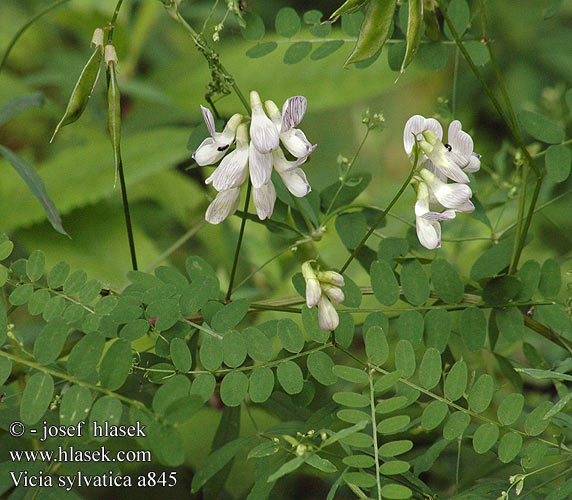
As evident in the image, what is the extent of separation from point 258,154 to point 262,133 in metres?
0.02

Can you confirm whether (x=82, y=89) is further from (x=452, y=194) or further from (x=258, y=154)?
(x=452, y=194)

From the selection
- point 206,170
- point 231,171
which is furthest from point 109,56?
point 206,170

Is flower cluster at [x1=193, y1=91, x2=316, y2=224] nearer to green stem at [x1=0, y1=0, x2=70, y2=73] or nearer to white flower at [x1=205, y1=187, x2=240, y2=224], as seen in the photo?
white flower at [x1=205, y1=187, x2=240, y2=224]

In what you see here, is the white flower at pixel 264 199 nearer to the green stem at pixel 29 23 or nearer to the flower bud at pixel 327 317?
the flower bud at pixel 327 317

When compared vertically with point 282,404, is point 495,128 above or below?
below

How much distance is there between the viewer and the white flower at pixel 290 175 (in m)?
0.50

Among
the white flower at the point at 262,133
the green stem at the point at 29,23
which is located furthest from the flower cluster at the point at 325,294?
the green stem at the point at 29,23

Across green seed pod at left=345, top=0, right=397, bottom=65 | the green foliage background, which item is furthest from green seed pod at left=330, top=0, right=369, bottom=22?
the green foliage background

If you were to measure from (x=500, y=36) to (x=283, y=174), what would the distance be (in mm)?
1364

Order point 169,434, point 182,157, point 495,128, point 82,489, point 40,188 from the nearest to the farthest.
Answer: point 169,434
point 40,188
point 82,489
point 182,157
point 495,128

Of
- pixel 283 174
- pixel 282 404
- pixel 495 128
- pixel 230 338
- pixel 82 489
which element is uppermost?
pixel 283 174

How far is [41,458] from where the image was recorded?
51cm

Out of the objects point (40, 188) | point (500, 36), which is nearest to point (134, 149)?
point (40, 188)

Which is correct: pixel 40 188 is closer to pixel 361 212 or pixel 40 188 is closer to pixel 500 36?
pixel 361 212
